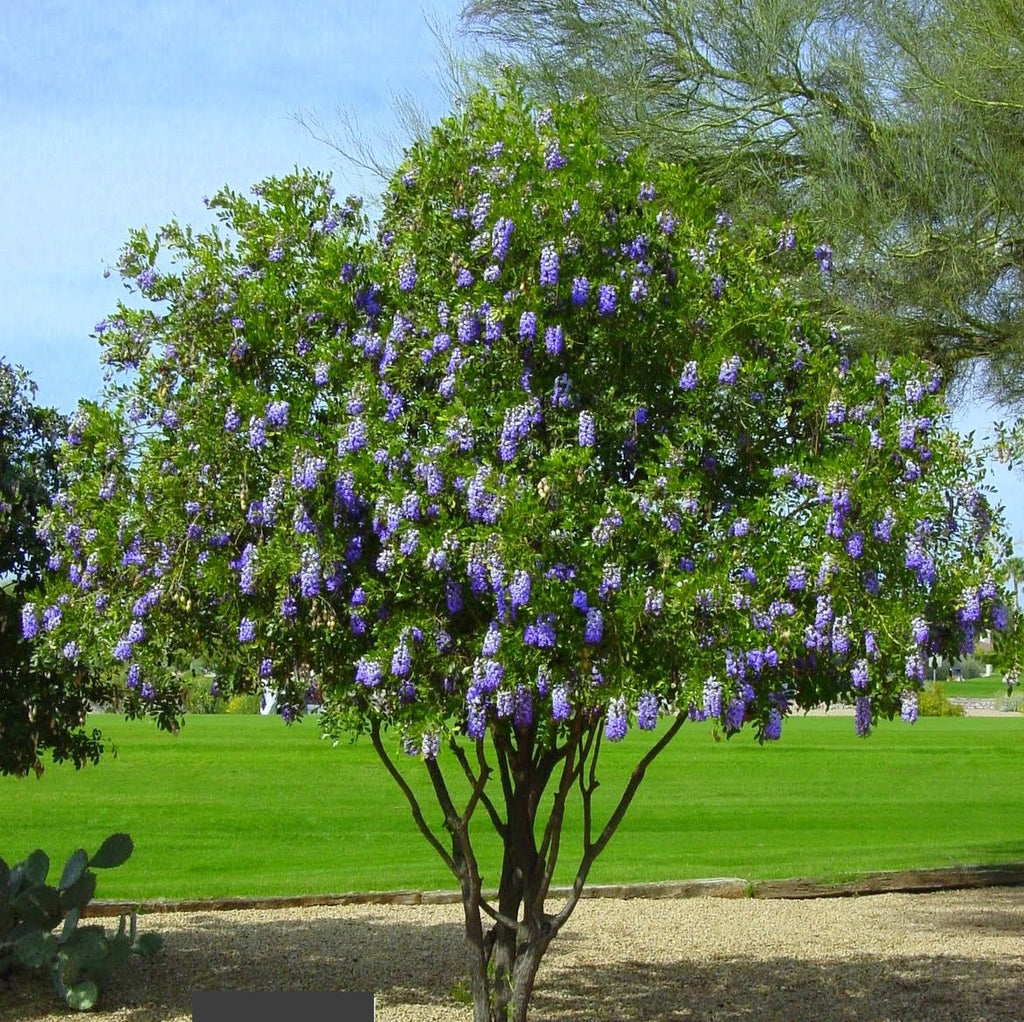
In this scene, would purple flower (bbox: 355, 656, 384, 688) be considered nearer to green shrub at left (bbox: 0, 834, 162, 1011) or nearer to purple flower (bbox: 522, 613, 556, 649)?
purple flower (bbox: 522, 613, 556, 649)

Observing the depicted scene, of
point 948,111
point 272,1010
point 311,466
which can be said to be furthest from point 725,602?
point 948,111

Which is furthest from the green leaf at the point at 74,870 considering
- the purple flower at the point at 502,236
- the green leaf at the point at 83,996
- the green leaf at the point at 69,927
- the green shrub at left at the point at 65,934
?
the purple flower at the point at 502,236

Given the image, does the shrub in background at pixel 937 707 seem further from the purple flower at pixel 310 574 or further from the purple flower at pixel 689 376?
the purple flower at pixel 310 574

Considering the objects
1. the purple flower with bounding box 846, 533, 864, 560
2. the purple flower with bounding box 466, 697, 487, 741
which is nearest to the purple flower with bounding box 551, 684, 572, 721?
the purple flower with bounding box 466, 697, 487, 741

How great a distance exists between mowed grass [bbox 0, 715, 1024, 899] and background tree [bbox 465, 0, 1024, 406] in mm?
5715

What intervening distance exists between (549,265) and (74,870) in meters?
5.07

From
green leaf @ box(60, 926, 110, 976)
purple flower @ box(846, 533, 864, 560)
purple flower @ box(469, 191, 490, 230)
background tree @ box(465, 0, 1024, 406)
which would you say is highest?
background tree @ box(465, 0, 1024, 406)

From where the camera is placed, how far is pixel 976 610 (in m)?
5.94

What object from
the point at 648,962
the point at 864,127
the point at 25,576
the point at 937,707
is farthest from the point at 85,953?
the point at 937,707

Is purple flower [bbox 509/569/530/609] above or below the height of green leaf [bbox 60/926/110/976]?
above

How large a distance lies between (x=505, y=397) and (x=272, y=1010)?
2788 mm

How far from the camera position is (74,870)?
351 inches

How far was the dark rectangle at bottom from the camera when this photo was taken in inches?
168

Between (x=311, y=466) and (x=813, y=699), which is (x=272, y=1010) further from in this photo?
(x=813, y=699)
